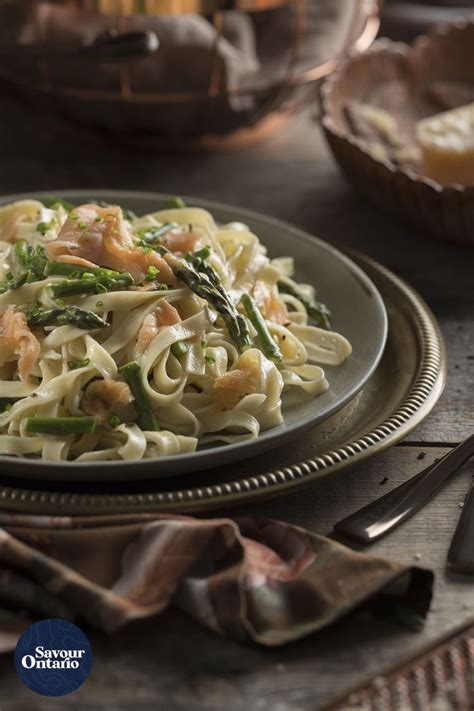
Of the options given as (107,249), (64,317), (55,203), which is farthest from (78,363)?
(55,203)

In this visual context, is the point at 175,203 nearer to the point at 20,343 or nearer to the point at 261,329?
the point at 261,329

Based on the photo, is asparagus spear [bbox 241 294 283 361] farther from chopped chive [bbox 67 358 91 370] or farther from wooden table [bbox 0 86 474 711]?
chopped chive [bbox 67 358 91 370]

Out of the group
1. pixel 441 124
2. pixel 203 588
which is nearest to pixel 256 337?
pixel 203 588

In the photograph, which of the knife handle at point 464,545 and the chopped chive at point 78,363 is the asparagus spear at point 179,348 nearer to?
the chopped chive at point 78,363

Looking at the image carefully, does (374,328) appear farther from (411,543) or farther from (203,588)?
(203,588)

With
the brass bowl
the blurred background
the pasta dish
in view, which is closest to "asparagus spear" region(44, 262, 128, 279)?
the pasta dish
